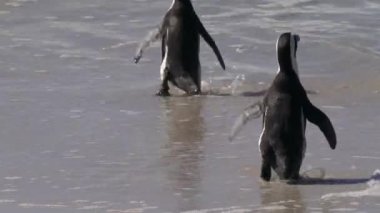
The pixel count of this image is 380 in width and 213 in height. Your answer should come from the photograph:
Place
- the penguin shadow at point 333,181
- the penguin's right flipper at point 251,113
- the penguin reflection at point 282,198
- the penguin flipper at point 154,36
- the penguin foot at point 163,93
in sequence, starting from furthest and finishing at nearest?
the penguin flipper at point 154,36 → the penguin foot at point 163,93 → the penguin's right flipper at point 251,113 → the penguin shadow at point 333,181 → the penguin reflection at point 282,198

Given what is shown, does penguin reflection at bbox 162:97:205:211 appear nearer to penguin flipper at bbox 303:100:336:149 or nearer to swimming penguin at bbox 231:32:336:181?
swimming penguin at bbox 231:32:336:181

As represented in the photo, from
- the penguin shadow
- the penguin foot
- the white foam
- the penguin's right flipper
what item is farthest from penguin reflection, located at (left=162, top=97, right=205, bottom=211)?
the white foam

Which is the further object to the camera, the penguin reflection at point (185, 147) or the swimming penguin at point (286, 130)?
the swimming penguin at point (286, 130)

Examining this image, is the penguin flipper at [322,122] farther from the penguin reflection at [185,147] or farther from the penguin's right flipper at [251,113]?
the penguin reflection at [185,147]

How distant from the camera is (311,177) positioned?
716 cm

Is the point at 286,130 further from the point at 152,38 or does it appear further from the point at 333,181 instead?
the point at 152,38

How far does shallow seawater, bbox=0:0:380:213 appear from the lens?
22.2 feet

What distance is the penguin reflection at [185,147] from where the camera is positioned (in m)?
6.85

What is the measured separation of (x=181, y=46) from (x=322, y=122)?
3292 millimetres

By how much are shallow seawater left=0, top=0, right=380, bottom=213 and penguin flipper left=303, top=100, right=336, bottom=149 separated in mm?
199

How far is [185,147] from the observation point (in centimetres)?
800

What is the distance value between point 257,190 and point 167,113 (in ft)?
8.22

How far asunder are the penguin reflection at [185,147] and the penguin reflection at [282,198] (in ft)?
1.13

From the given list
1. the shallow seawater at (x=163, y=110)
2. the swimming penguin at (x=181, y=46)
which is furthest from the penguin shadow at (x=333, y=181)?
the swimming penguin at (x=181, y=46)
